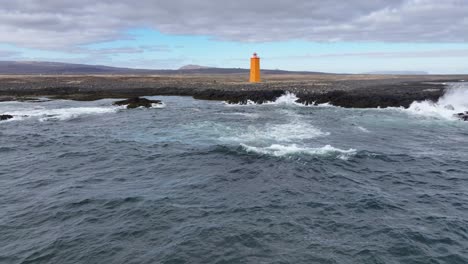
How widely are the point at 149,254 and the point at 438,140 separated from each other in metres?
20.7

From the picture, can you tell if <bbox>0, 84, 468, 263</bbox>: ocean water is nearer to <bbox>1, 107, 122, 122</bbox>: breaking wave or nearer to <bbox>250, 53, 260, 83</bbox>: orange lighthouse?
<bbox>1, 107, 122, 122</bbox>: breaking wave

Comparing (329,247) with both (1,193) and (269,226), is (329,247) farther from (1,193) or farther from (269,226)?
(1,193)

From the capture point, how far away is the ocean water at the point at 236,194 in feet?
32.7

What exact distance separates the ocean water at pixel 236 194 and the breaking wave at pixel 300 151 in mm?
106

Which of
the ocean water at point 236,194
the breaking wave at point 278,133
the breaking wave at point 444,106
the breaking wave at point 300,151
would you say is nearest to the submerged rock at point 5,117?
the ocean water at point 236,194

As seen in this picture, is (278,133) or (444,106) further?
(444,106)

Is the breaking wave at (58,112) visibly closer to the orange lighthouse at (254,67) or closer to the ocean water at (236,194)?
the ocean water at (236,194)

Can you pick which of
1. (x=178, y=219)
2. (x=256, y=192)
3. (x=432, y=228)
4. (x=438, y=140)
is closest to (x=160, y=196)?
(x=178, y=219)

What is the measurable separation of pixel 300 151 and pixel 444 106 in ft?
73.0

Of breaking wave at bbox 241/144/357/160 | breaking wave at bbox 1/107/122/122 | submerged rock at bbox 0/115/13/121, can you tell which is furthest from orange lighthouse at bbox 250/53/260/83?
breaking wave at bbox 241/144/357/160

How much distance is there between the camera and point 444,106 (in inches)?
1331

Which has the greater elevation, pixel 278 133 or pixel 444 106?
pixel 444 106

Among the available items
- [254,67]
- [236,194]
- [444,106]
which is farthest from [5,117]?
[254,67]

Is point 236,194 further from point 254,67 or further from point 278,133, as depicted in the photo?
point 254,67
